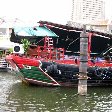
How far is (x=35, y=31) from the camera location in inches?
1170

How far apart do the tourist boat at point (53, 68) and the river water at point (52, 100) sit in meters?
0.97

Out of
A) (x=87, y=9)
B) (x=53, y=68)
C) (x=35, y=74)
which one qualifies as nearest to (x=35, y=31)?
(x=35, y=74)

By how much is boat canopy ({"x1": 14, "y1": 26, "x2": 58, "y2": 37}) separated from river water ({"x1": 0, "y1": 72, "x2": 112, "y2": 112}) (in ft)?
15.8

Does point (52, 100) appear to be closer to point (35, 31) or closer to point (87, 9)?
point (35, 31)

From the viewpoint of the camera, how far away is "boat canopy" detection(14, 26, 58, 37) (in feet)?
96.2

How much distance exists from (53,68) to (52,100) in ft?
19.5

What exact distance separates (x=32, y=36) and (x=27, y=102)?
34.5 feet

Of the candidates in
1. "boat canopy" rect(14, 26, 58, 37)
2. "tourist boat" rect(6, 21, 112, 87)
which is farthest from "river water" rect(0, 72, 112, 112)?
"boat canopy" rect(14, 26, 58, 37)

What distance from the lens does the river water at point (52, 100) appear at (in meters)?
18.2

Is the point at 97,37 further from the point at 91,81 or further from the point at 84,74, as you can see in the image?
the point at 84,74

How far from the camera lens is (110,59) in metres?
28.9

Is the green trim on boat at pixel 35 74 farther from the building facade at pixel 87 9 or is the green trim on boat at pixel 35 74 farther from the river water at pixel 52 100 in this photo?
the building facade at pixel 87 9

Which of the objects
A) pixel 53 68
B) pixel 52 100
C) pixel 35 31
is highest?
pixel 35 31

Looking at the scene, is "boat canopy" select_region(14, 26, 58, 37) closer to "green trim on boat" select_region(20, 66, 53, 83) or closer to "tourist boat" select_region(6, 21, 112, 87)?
"tourist boat" select_region(6, 21, 112, 87)
